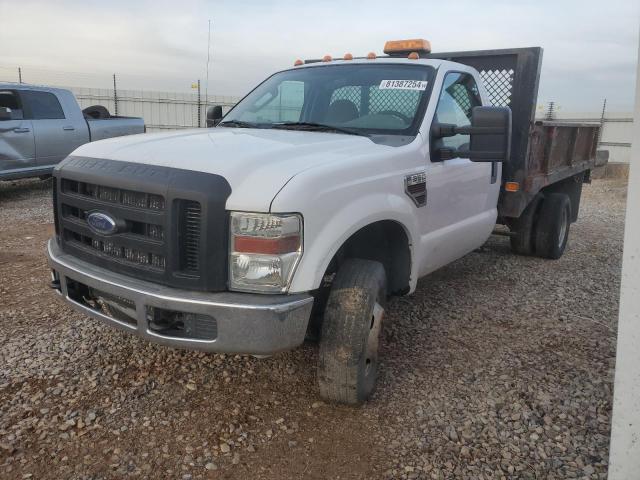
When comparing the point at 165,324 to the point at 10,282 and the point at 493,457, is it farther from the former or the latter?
the point at 10,282

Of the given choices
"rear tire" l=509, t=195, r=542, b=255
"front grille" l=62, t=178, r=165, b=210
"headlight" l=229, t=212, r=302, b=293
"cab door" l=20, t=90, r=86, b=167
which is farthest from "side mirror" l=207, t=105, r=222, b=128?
"cab door" l=20, t=90, r=86, b=167

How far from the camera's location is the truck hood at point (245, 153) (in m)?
2.52

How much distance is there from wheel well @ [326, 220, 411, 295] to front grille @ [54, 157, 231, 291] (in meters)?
1.07

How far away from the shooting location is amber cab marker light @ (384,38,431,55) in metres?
4.56

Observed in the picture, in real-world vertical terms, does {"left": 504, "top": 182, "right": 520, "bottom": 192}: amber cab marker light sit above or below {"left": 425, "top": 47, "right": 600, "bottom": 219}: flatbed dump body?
below

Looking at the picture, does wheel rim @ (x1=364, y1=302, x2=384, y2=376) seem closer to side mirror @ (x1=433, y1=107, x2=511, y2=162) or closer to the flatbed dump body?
side mirror @ (x1=433, y1=107, x2=511, y2=162)

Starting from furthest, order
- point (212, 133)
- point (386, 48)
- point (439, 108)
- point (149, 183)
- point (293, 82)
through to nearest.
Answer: point (386, 48), point (293, 82), point (439, 108), point (212, 133), point (149, 183)

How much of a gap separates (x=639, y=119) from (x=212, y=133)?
7.83ft

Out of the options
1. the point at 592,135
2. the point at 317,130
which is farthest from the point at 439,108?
the point at 592,135

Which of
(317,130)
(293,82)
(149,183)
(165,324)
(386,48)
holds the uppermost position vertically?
(386,48)

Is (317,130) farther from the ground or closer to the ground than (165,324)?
farther from the ground

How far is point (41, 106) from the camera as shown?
31.0ft

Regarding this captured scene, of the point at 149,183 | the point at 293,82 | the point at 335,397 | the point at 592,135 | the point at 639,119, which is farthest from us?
the point at 592,135

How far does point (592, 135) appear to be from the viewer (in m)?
7.49
